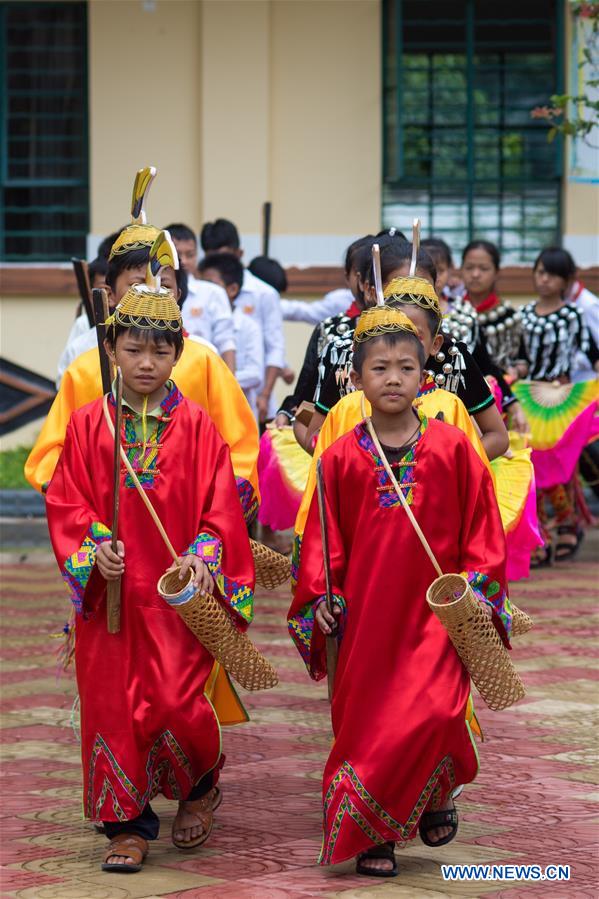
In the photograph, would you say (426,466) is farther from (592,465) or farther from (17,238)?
(17,238)

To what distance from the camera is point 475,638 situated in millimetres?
4918

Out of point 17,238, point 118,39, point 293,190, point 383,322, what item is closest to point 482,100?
point 293,190

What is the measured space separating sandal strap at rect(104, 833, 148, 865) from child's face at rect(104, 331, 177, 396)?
1.31 metres

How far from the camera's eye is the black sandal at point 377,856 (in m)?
4.91

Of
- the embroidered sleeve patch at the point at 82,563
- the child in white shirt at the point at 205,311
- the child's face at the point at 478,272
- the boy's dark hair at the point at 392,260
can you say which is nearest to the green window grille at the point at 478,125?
the child's face at the point at 478,272

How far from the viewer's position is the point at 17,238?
1576 cm

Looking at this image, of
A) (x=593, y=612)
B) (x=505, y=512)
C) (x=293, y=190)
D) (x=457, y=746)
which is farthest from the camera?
(x=293, y=190)

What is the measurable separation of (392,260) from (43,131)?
10.2 m

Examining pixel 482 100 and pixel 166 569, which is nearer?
pixel 166 569

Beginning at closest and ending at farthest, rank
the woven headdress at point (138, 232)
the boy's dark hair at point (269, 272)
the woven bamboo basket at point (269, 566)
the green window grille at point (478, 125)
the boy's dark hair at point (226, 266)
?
the woven bamboo basket at point (269, 566) < the woven headdress at point (138, 232) < the boy's dark hair at point (226, 266) < the boy's dark hair at point (269, 272) < the green window grille at point (478, 125)

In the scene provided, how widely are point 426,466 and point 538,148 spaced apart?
10.7 meters

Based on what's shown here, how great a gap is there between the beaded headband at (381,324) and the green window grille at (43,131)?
34.9ft

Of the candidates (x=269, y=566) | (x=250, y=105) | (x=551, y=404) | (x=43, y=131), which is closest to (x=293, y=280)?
(x=250, y=105)

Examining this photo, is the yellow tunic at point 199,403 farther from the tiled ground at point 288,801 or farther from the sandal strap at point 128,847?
the sandal strap at point 128,847
